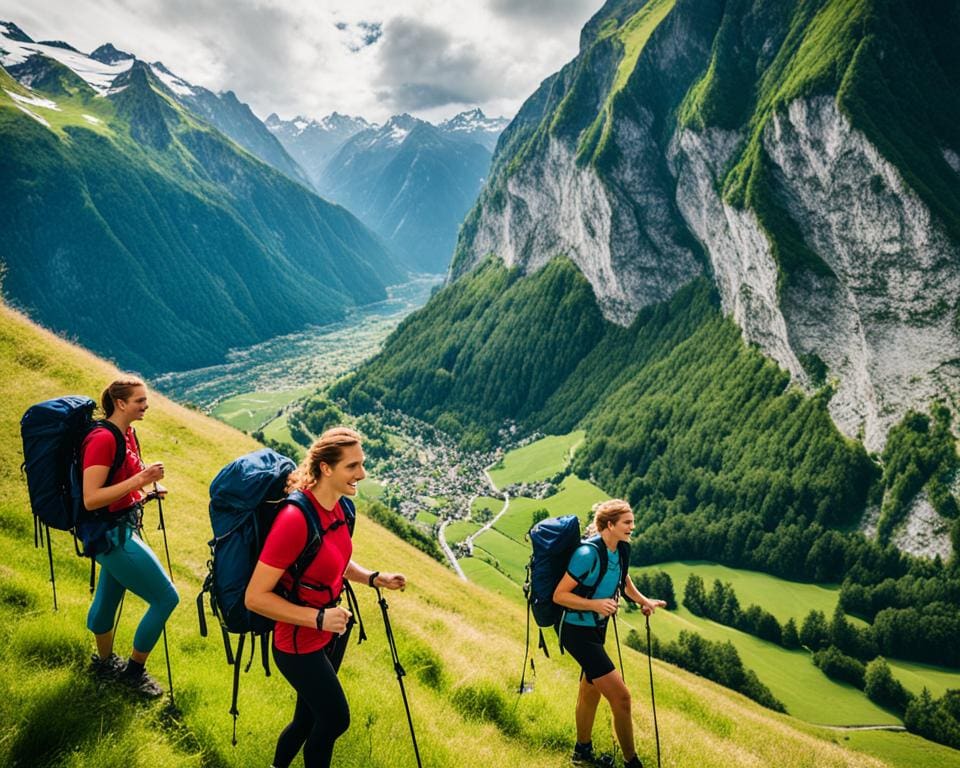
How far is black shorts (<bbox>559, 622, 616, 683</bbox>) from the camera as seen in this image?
28.3ft

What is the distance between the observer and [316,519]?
609 cm

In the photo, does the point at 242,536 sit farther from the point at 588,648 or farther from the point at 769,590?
the point at 769,590

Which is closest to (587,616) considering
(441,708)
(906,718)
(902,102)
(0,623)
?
(441,708)

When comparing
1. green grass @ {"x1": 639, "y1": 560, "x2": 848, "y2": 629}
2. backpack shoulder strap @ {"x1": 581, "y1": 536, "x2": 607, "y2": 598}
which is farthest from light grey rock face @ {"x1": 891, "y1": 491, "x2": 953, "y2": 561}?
backpack shoulder strap @ {"x1": 581, "y1": 536, "x2": 607, "y2": 598}

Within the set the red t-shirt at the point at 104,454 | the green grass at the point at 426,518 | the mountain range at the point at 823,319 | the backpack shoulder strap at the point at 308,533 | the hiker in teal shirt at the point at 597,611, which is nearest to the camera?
the backpack shoulder strap at the point at 308,533

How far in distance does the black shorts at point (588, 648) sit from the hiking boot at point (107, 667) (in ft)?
22.6

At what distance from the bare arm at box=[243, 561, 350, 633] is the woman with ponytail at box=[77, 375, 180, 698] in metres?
3.00

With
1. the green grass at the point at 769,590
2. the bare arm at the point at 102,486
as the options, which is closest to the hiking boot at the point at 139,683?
the bare arm at the point at 102,486

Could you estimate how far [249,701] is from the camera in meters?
8.86

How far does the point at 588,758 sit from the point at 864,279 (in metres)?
152

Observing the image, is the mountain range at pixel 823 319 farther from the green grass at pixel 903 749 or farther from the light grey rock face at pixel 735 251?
the green grass at pixel 903 749

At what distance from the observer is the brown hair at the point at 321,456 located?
248 inches

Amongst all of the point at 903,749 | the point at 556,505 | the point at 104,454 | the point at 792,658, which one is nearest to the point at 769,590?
the point at 792,658

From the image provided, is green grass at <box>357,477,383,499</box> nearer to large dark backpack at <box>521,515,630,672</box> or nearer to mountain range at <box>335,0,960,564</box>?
mountain range at <box>335,0,960,564</box>
